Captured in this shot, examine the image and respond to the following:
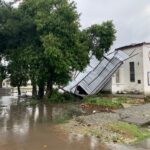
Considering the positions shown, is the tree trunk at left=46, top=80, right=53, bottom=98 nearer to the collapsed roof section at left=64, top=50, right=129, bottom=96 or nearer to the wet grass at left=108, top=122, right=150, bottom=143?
the collapsed roof section at left=64, top=50, right=129, bottom=96

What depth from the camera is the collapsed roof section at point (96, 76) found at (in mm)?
34438

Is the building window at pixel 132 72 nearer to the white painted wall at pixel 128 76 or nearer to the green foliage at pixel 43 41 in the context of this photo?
the white painted wall at pixel 128 76

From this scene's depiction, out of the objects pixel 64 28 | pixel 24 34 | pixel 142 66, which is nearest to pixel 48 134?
pixel 64 28

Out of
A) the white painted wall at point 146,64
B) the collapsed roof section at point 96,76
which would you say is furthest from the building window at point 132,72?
the white painted wall at point 146,64

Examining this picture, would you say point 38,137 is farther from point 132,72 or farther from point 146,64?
point 132,72

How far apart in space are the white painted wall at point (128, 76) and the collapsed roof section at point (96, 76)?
0.84 m

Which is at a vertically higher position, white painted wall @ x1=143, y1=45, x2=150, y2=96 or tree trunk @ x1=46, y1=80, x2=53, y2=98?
white painted wall @ x1=143, y1=45, x2=150, y2=96

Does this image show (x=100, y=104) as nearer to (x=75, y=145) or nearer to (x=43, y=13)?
(x=43, y=13)

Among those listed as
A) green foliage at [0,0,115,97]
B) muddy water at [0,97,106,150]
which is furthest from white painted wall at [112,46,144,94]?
muddy water at [0,97,106,150]

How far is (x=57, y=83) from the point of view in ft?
103

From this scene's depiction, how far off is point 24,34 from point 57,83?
17.5 feet

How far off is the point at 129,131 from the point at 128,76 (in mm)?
21628

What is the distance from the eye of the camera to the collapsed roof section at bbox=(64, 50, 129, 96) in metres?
34.4

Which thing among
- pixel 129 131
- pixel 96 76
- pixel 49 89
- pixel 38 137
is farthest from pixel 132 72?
pixel 38 137
